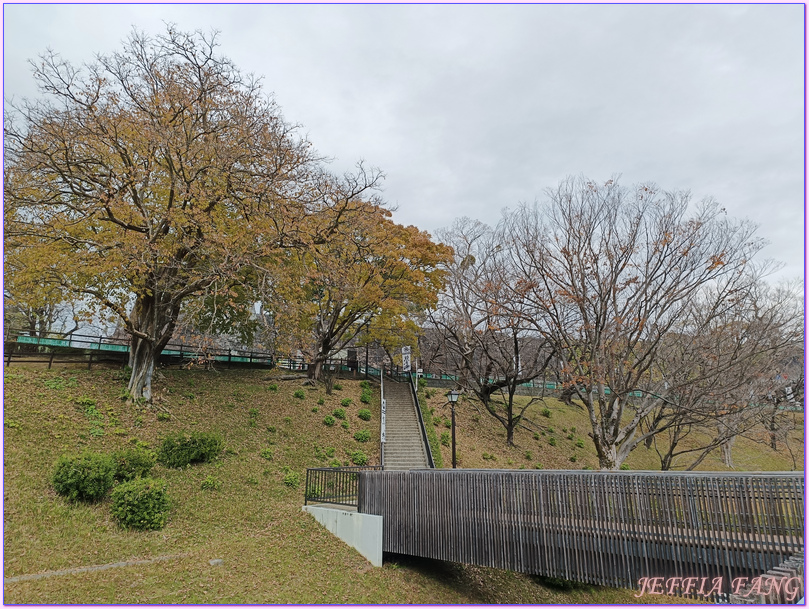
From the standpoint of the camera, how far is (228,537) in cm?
1023

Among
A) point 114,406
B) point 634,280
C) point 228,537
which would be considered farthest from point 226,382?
point 634,280

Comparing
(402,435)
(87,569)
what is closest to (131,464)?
(87,569)

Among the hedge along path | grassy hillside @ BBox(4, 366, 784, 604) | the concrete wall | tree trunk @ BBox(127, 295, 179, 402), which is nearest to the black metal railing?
the concrete wall

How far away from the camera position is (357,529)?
1094 cm

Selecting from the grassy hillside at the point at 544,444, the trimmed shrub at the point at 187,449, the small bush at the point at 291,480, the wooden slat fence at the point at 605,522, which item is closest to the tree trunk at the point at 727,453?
the grassy hillside at the point at 544,444

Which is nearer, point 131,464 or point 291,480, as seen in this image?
point 131,464

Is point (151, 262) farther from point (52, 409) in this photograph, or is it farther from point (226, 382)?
point (226, 382)

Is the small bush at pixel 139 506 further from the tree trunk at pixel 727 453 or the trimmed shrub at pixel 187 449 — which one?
the tree trunk at pixel 727 453

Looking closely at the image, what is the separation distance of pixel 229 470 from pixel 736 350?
15.6 meters

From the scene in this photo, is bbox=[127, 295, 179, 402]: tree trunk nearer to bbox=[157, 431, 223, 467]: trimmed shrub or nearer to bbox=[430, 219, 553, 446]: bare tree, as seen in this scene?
bbox=[157, 431, 223, 467]: trimmed shrub

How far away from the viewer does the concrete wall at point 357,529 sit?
10.6m

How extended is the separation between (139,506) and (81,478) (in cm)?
146

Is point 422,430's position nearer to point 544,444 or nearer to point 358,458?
point 358,458

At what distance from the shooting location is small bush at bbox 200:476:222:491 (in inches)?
488
